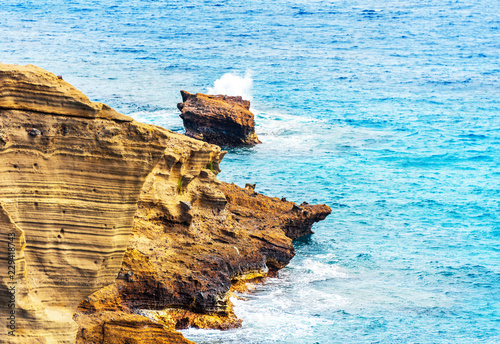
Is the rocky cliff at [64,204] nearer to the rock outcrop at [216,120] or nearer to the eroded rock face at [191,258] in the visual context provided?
the eroded rock face at [191,258]

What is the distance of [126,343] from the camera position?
14.5 meters

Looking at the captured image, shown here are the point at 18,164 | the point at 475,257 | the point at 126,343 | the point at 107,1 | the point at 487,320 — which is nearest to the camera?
the point at 18,164

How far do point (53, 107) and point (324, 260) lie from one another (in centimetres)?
1702

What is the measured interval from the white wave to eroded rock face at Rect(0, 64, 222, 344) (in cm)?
4679

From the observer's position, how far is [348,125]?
5134 centimetres

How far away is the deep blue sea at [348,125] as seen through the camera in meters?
22.5

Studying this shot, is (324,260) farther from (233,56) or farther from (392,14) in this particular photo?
(392,14)

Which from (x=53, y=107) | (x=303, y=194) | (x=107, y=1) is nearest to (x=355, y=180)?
(x=303, y=194)

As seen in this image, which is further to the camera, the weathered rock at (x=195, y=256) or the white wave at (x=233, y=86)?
the white wave at (x=233, y=86)

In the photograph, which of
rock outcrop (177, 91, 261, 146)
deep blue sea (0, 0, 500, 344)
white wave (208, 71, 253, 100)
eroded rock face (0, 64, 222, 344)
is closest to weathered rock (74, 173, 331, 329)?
deep blue sea (0, 0, 500, 344)

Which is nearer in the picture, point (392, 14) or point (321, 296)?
point (321, 296)

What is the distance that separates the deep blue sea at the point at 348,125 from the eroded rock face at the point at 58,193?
622cm

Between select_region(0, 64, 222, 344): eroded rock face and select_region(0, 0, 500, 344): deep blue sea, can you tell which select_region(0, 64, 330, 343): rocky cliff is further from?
select_region(0, 0, 500, 344): deep blue sea

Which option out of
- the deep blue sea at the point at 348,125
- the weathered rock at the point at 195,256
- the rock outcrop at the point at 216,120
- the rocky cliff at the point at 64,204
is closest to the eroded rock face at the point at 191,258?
the weathered rock at the point at 195,256
